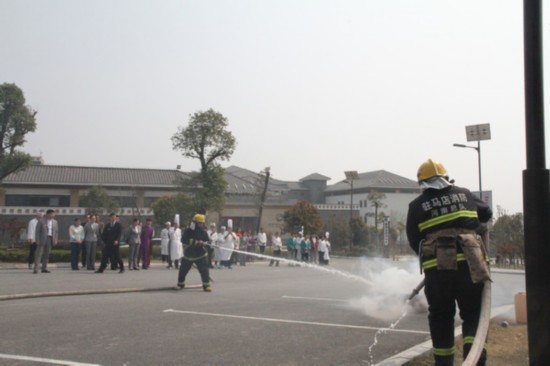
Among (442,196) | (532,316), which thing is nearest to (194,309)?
(442,196)

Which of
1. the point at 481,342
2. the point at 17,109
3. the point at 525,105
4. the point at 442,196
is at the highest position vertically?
the point at 17,109

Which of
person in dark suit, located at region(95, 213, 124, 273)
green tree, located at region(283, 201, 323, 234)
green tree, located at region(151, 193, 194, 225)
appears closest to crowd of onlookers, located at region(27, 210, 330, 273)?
person in dark suit, located at region(95, 213, 124, 273)

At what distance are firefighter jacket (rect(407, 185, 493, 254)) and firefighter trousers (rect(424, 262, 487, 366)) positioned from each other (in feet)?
1.27

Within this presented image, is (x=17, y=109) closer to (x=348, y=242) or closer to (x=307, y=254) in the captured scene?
(x=307, y=254)

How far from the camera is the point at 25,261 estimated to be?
2156cm

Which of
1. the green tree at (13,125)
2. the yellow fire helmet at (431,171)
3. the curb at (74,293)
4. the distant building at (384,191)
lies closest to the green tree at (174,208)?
the green tree at (13,125)

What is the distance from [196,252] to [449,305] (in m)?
8.20

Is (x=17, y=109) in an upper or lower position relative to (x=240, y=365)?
upper

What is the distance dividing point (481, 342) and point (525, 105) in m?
1.99

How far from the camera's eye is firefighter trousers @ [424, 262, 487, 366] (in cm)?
459

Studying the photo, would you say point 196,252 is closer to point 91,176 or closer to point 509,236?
point 509,236

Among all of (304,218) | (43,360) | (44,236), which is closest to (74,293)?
(43,360)

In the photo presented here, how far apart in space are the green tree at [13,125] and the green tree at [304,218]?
25659 millimetres

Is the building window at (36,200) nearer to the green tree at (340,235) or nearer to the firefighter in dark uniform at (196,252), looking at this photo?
the green tree at (340,235)
